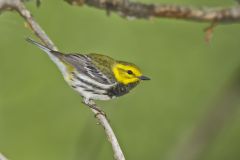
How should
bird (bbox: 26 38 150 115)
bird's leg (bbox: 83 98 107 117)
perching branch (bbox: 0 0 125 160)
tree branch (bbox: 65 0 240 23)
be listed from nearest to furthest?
1. tree branch (bbox: 65 0 240 23)
2. perching branch (bbox: 0 0 125 160)
3. bird's leg (bbox: 83 98 107 117)
4. bird (bbox: 26 38 150 115)

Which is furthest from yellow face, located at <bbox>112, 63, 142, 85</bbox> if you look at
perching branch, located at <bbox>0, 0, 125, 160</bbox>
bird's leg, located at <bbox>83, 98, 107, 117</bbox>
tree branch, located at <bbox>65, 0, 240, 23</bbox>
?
tree branch, located at <bbox>65, 0, 240, 23</bbox>

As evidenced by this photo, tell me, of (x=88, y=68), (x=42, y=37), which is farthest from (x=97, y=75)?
(x=42, y=37)

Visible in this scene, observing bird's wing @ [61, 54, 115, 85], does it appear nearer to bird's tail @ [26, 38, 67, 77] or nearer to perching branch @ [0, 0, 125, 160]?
bird's tail @ [26, 38, 67, 77]

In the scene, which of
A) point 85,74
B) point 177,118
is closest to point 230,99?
point 85,74

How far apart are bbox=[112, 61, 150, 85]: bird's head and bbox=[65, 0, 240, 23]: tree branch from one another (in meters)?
0.96

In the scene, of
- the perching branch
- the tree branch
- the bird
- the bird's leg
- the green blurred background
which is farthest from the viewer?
the green blurred background

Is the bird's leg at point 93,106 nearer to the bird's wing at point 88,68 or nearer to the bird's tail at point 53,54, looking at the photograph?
the bird's wing at point 88,68

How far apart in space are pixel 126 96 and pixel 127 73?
1.71 metres

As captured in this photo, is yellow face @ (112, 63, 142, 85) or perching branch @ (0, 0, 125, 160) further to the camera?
yellow face @ (112, 63, 142, 85)

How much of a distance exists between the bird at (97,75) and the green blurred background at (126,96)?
1372 mm

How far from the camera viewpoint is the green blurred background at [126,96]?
5.65 metres

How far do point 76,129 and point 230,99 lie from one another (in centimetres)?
244

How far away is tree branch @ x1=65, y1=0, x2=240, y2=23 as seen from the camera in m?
2.86

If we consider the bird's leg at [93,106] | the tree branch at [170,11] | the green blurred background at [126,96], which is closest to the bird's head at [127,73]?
the bird's leg at [93,106]
